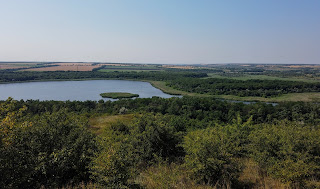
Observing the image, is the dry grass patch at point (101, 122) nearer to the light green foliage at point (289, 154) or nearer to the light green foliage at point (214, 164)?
the light green foliage at point (214, 164)

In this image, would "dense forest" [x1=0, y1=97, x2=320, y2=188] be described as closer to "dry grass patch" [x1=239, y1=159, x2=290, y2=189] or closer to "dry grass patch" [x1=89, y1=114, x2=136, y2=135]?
"dry grass patch" [x1=239, y1=159, x2=290, y2=189]

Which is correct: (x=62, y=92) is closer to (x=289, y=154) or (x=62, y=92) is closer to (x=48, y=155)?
(x=48, y=155)

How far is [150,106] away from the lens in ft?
174

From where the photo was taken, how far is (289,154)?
25.5 feet

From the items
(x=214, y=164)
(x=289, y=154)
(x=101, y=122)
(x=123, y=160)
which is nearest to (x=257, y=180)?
(x=289, y=154)

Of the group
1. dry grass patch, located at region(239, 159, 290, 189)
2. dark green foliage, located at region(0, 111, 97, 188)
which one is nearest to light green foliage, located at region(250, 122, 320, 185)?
dry grass patch, located at region(239, 159, 290, 189)

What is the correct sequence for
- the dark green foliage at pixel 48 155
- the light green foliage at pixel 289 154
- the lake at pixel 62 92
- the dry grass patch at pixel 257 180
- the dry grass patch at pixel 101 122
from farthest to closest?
1. the lake at pixel 62 92
2. the dry grass patch at pixel 101 122
3. the dry grass patch at pixel 257 180
4. the light green foliage at pixel 289 154
5. the dark green foliage at pixel 48 155

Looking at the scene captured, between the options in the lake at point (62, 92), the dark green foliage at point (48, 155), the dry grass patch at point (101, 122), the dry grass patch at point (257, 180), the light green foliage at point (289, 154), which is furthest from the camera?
the lake at point (62, 92)

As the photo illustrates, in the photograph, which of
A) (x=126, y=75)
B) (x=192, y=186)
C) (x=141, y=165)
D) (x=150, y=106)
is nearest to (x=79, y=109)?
(x=150, y=106)

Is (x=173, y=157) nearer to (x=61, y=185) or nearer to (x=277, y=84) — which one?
(x=61, y=185)

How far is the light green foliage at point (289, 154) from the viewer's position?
679cm

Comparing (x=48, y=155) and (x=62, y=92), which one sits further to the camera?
(x=62, y=92)

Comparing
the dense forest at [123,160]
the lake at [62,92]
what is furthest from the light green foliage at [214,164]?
the lake at [62,92]

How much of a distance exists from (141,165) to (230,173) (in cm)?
→ 464
